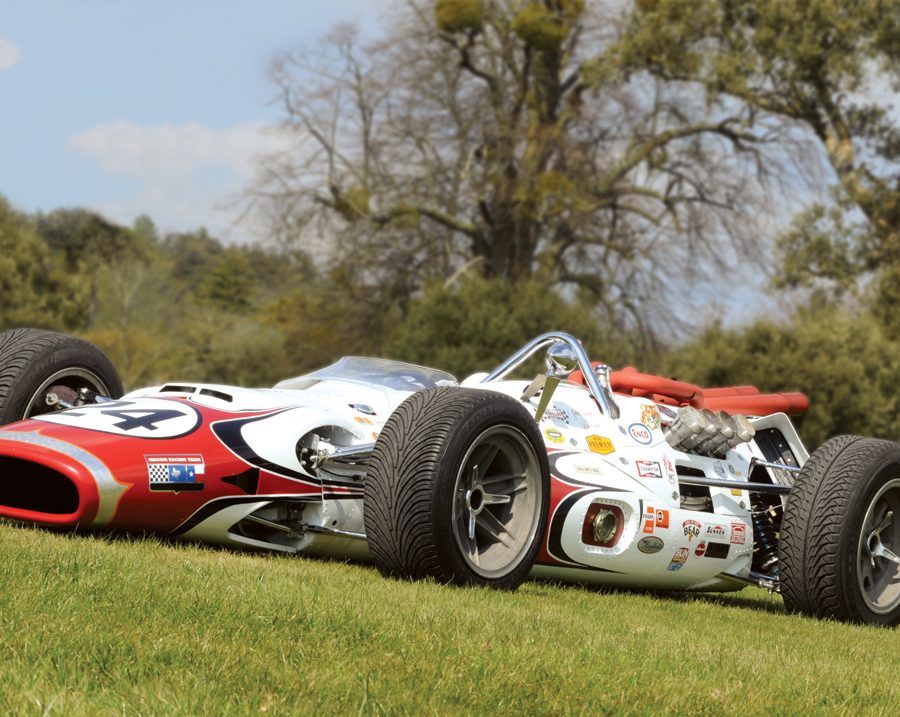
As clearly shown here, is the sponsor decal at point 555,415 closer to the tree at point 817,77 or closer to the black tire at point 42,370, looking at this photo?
the black tire at point 42,370

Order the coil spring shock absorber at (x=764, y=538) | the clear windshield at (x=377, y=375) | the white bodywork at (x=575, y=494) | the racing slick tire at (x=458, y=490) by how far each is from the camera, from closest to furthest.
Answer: the racing slick tire at (x=458, y=490), the white bodywork at (x=575, y=494), the clear windshield at (x=377, y=375), the coil spring shock absorber at (x=764, y=538)

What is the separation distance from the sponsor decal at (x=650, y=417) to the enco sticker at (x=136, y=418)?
2459 mm

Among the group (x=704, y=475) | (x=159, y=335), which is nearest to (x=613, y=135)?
(x=159, y=335)

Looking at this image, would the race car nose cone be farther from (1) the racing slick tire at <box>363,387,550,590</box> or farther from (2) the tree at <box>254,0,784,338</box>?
(2) the tree at <box>254,0,784,338</box>

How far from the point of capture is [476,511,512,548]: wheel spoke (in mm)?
6129

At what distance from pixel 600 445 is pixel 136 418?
93.9 inches

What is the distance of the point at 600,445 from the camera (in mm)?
6805

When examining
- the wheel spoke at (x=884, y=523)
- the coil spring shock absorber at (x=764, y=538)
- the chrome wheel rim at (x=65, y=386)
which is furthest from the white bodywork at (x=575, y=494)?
the wheel spoke at (x=884, y=523)

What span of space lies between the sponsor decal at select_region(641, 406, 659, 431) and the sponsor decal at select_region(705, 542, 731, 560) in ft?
2.39

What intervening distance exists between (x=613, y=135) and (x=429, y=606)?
134 ft

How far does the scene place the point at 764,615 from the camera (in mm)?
6918

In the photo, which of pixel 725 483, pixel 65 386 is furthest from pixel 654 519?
pixel 65 386

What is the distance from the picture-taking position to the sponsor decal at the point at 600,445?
678 cm

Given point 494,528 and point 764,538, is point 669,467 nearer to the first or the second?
point 764,538
